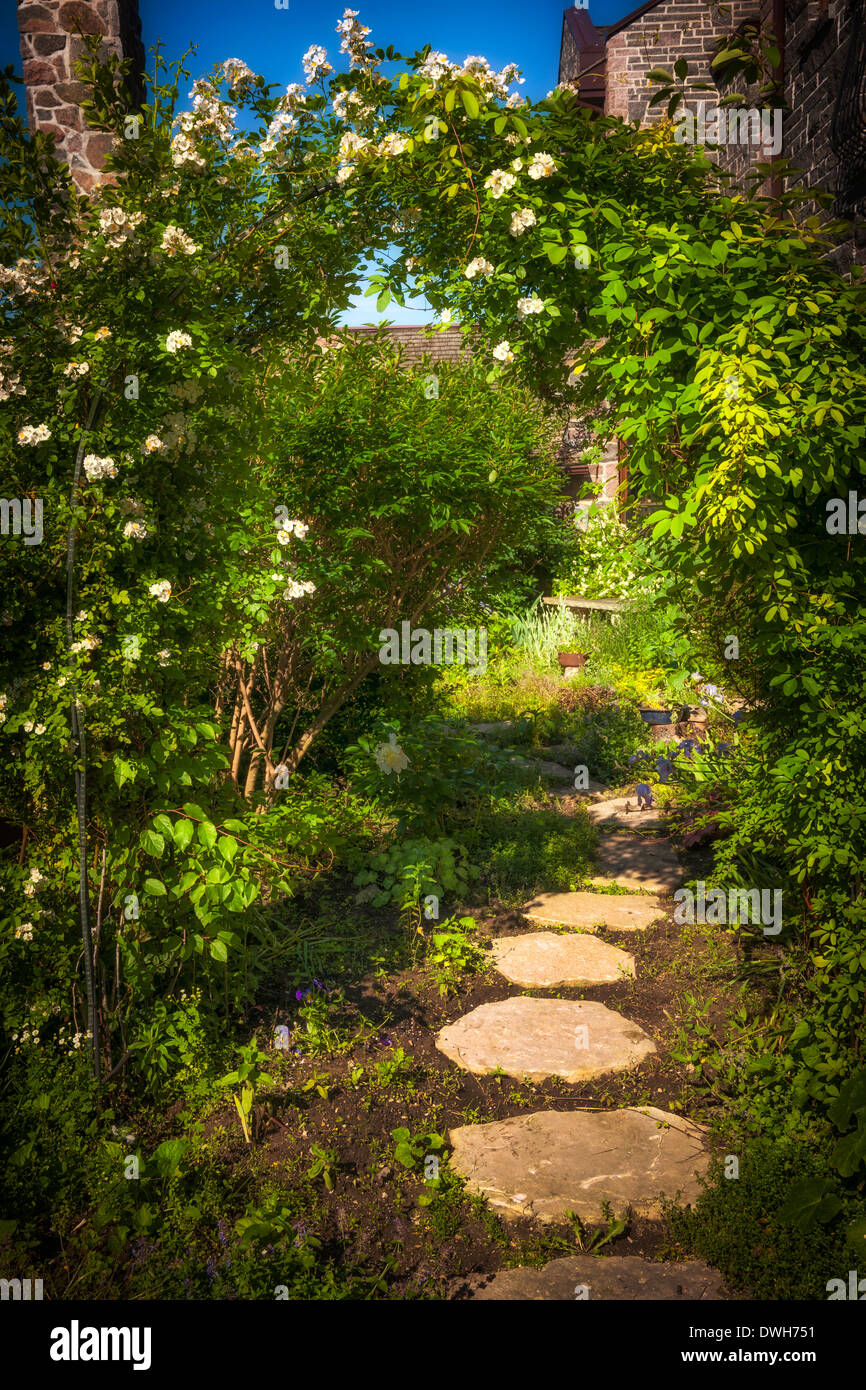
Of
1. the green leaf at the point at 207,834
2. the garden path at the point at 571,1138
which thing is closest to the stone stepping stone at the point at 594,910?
the garden path at the point at 571,1138

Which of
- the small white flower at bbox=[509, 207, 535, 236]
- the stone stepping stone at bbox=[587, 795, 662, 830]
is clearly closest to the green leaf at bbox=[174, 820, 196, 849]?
the small white flower at bbox=[509, 207, 535, 236]

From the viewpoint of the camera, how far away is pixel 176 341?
8.70 feet

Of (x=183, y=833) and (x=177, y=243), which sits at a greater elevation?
(x=177, y=243)

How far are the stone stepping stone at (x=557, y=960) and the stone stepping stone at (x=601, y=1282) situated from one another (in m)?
1.49

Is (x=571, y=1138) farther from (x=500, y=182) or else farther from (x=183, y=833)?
(x=500, y=182)

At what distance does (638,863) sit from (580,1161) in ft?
8.40

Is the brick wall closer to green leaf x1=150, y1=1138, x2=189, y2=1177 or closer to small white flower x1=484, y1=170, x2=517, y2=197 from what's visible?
small white flower x1=484, y1=170, x2=517, y2=197

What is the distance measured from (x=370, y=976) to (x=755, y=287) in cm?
315

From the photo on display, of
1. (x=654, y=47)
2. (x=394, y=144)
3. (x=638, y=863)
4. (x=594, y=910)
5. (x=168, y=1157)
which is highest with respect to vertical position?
(x=654, y=47)

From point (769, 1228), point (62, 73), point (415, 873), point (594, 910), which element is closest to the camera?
point (769, 1228)

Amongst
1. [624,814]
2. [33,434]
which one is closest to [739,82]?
[624,814]

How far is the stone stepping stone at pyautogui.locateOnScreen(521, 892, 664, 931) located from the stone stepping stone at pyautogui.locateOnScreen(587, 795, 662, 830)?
3.42 ft

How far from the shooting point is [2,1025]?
9.29ft
